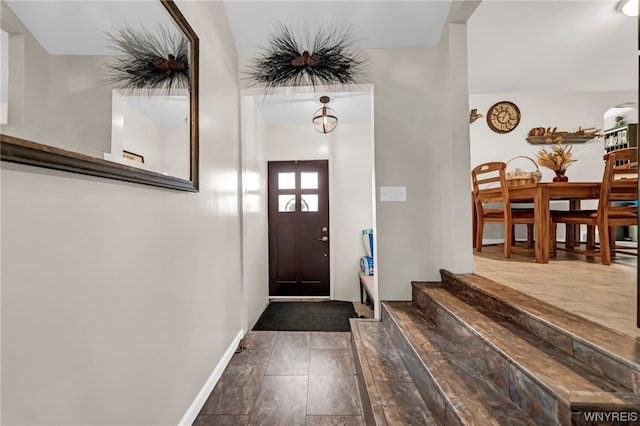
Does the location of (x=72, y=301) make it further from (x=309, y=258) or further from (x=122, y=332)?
(x=309, y=258)

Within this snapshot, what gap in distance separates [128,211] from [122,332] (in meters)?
0.46

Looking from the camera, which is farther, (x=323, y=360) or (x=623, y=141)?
(x=623, y=141)

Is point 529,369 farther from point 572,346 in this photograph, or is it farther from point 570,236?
point 570,236

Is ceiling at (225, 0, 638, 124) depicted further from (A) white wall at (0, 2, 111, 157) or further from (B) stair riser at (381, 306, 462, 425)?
(B) stair riser at (381, 306, 462, 425)

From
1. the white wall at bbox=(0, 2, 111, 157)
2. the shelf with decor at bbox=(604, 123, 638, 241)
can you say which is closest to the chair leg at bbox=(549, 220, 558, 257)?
the shelf with decor at bbox=(604, 123, 638, 241)

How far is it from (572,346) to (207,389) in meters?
1.95

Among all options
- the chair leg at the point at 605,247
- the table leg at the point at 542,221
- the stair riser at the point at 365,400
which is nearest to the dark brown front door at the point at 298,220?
the stair riser at the point at 365,400

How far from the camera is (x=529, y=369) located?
1.05 meters

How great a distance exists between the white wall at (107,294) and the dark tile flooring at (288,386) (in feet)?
0.69

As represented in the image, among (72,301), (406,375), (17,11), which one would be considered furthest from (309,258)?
(17,11)

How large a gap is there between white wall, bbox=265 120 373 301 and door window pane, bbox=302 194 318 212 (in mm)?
265

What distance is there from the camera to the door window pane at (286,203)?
450 centimetres

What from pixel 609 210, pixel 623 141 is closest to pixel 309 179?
pixel 609 210

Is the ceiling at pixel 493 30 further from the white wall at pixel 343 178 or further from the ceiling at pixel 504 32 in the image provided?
the white wall at pixel 343 178
